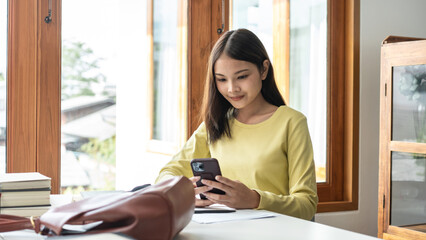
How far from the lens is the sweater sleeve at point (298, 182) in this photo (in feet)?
5.02

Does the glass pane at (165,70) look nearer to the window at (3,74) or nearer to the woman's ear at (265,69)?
the window at (3,74)

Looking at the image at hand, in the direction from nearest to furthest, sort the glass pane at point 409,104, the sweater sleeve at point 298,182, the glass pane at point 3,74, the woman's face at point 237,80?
1. the sweater sleeve at point 298,182
2. the woman's face at point 237,80
3. the glass pane at point 3,74
4. the glass pane at point 409,104

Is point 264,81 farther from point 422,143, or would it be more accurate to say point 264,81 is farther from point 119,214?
point 422,143

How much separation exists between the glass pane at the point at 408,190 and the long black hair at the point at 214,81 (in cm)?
138

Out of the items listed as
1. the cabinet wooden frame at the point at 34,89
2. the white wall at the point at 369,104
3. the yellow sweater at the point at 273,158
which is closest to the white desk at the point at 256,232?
the yellow sweater at the point at 273,158

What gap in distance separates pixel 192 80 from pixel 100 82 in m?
0.52

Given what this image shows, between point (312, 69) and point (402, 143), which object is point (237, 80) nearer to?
point (402, 143)

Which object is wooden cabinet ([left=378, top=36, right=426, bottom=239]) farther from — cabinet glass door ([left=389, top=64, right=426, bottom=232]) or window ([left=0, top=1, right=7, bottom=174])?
window ([left=0, top=1, right=7, bottom=174])

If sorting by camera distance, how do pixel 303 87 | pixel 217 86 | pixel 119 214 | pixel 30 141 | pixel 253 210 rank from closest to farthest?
1. pixel 119 214
2. pixel 253 210
3. pixel 217 86
4. pixel 30 141
5. pixel 303 87

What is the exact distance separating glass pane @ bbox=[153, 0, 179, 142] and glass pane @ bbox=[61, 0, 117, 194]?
27 cm

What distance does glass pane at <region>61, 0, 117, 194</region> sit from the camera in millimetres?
2604

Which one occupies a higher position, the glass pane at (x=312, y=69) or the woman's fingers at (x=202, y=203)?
the glass pane at (x=312, y=69)

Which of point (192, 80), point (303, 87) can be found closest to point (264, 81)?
point (192, 80)

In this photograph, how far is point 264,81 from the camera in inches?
76.0
